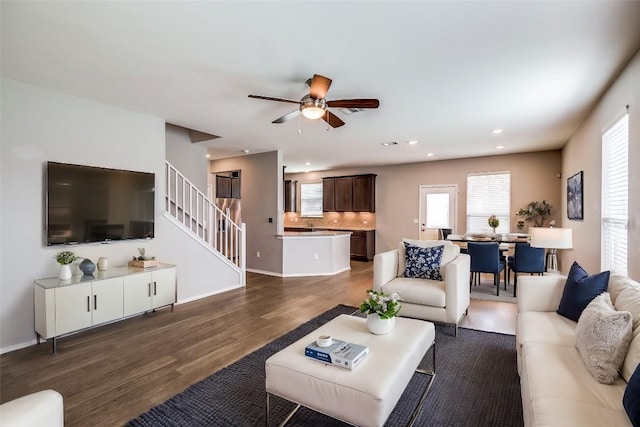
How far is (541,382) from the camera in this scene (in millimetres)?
1680

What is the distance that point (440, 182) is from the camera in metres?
8.06

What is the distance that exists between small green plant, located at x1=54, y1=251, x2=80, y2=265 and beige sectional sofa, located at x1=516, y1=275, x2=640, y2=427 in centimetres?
407

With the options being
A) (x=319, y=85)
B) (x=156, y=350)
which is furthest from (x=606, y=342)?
(x=156, y=350)

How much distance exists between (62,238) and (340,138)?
4.12 metres

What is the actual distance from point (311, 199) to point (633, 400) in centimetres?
911

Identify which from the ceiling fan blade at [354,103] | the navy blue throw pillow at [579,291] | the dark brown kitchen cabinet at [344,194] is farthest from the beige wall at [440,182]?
the ceiling fan blade at [354,103]

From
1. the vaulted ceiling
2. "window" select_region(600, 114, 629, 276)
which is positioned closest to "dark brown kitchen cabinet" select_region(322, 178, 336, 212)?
the vaulted ceiling

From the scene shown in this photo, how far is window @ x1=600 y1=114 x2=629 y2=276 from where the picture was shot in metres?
3.04

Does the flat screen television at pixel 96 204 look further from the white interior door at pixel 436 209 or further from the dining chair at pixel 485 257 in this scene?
the white interior door at pixel 436 209

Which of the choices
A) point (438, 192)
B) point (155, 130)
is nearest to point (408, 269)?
point (155, 130)

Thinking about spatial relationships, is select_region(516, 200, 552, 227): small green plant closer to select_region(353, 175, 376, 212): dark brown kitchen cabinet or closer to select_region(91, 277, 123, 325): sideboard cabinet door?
select_region(353, 175, 376, 212): dark brown kitchen cabinet

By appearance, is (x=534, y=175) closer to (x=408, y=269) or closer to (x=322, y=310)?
(x=408, y=269)

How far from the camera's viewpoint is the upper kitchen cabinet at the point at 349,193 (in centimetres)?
899

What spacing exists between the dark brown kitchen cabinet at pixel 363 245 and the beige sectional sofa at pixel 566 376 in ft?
20.2
